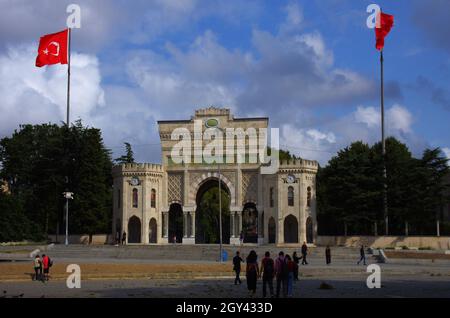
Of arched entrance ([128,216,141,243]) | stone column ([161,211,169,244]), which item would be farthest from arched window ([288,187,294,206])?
arched entrance ([128,216,141,243])

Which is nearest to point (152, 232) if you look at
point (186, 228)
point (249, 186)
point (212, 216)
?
point (186, 228)

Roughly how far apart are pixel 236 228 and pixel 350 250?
13.5 meters

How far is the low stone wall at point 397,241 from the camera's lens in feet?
182

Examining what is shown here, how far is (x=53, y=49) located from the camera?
201 ft

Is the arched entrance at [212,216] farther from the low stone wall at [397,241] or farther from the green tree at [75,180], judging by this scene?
the low stone wall at [397,241]

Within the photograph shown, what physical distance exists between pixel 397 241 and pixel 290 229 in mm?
10268

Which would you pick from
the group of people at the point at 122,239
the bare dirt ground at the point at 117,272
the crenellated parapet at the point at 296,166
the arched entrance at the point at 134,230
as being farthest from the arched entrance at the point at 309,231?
the bare dirt ground at the point at 117,272

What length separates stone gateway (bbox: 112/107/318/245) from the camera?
202 feet

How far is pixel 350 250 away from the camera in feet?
175

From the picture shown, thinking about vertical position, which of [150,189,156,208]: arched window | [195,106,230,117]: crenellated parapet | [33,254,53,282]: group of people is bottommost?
[33,254,53,282]: group of people

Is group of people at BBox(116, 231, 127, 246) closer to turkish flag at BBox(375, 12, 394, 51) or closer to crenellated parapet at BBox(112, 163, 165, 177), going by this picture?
crenellated parapet at BBox(112, 163, 165, 177)

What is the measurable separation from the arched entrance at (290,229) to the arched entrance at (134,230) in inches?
528
